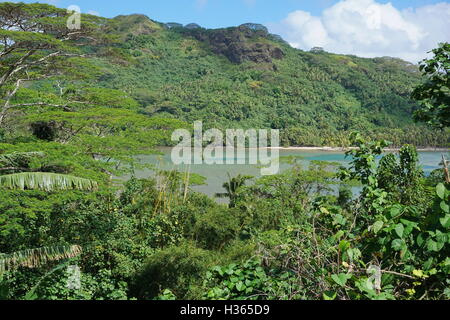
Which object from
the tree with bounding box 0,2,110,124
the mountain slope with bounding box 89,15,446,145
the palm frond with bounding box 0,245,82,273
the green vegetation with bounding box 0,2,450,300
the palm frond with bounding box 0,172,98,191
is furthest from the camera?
the mountain slope with bounding box 89,15,446,145

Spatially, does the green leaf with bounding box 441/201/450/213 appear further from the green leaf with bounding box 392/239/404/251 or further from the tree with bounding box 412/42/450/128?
the tree with bounding box 412/42/450/128

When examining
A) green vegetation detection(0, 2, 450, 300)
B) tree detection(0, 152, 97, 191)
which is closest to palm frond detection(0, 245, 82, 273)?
green vegetation detection(0, 2, 450, 300)

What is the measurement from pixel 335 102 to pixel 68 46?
79802 mm

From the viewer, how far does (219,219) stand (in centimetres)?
903

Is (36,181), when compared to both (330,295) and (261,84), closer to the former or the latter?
(330,295)

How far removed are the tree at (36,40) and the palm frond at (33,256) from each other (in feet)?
9.66

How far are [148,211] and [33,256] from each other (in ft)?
15.2

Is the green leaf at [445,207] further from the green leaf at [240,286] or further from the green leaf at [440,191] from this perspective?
the green leaf at [240,286]

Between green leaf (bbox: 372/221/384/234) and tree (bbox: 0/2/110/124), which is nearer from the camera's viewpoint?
green leaf (bbox: 372/221/384/234)

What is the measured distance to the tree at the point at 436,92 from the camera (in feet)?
6.59

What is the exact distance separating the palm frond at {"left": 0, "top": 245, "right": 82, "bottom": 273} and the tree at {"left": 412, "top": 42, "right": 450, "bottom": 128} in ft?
15.6

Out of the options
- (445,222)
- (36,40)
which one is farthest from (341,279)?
(36,40)

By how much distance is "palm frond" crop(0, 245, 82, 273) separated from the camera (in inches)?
189

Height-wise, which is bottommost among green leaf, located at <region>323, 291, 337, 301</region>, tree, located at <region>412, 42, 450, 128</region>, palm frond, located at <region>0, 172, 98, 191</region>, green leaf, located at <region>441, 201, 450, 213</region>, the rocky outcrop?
green leaf, located at <region>323, 291, 337, 301</region>
